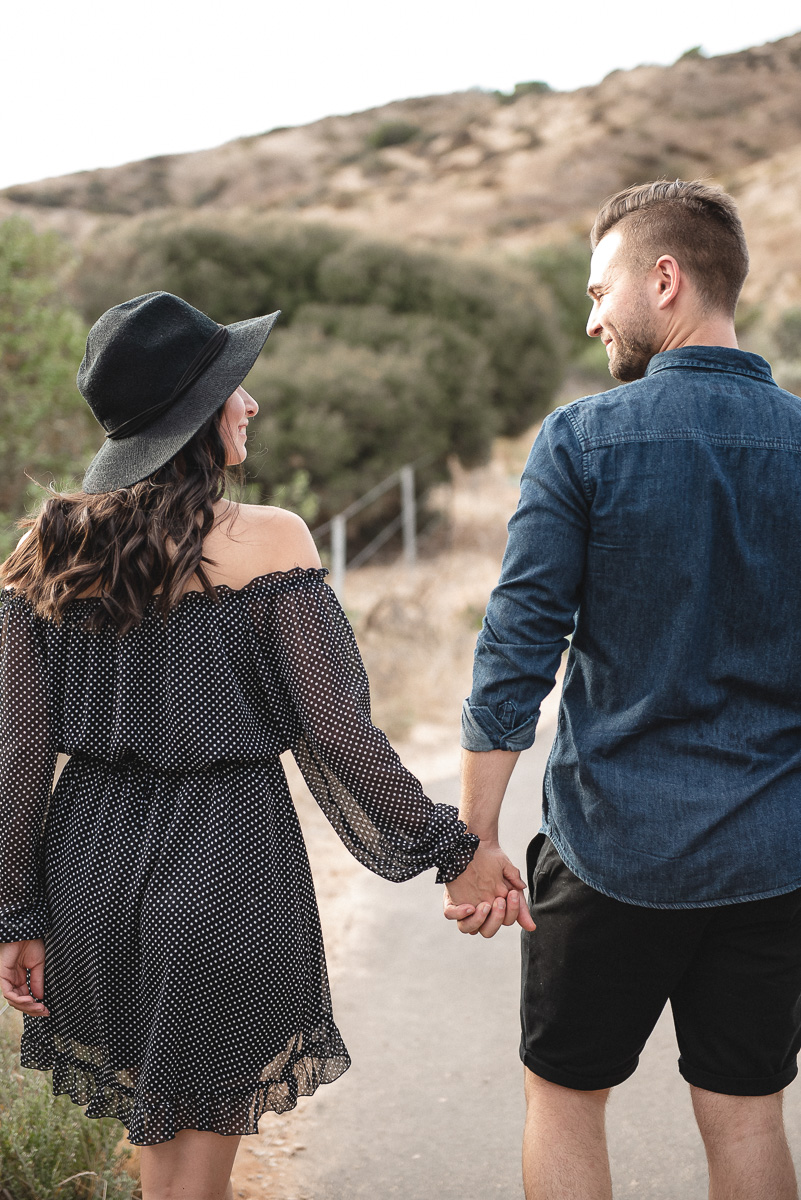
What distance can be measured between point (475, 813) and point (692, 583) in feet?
1.83

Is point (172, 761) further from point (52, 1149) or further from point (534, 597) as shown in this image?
point (52, 1149)

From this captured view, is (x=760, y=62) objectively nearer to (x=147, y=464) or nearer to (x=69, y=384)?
(x=69, y=384)

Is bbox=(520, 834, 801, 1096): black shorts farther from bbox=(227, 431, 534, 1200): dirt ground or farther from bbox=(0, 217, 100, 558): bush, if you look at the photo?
bbox=(0, 217, 100, 558): bush

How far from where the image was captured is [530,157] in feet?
172

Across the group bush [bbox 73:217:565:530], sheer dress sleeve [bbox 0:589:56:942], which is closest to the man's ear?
sheer dress sleeve [bbox 0:589:56:942]

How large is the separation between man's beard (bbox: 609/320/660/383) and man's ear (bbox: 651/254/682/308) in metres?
0.05

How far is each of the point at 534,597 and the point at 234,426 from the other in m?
0.59

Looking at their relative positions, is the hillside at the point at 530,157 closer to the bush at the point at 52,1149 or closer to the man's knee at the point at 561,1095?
the bush at the point at 52,1149

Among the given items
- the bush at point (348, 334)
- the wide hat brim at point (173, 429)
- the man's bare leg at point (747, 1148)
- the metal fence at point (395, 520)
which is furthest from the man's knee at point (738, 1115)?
the metal fence at point (395, 520)

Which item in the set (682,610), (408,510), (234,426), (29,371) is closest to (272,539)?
(234,426)

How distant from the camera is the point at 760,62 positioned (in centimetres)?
5281

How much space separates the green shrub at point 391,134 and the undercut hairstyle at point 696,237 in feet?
184

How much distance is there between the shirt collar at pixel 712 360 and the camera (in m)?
1.71

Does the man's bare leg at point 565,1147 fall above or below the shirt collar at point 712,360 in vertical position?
below
